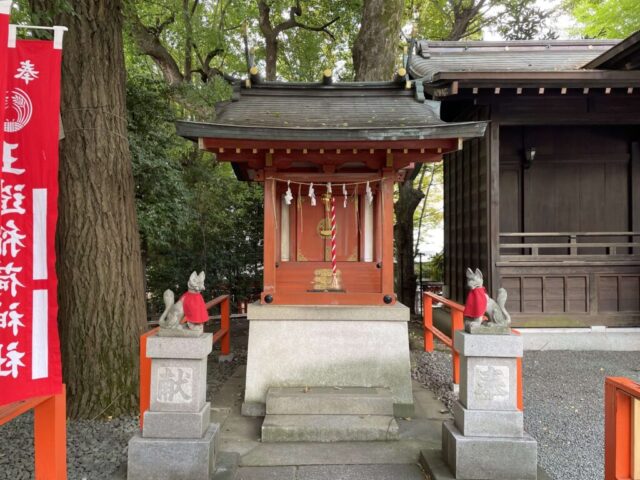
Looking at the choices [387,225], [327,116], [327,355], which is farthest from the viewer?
[327,116]

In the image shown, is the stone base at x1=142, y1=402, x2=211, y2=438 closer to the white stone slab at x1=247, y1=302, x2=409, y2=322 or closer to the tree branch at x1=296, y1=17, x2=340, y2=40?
the white stone slab at x1=247, y1=302, x2=409, y2=322

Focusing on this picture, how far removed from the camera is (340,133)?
4.72 metres

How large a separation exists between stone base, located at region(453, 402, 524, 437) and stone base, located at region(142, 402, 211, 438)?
233 centimetres

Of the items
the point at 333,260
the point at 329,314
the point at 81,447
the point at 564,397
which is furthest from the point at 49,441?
the point at 564,397

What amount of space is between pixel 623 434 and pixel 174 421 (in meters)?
3.27

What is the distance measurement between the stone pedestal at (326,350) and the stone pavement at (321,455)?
357mm

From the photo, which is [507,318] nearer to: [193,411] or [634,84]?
[193,411]

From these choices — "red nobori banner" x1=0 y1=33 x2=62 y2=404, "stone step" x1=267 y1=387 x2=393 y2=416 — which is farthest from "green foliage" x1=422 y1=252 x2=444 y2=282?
"red nobori banner" x1=0 y1=33 x2=62 y2=404

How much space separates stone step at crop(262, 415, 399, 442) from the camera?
4277mm

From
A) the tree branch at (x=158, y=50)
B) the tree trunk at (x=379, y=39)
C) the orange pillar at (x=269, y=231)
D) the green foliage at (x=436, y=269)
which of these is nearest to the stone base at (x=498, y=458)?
the orange pillar at (x=269, y=231)

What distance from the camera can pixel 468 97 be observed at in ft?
24.1

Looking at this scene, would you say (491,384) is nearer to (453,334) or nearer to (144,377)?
(453,334)

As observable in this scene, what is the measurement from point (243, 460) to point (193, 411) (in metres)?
0.87

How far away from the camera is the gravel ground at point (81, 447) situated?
11.7ft
